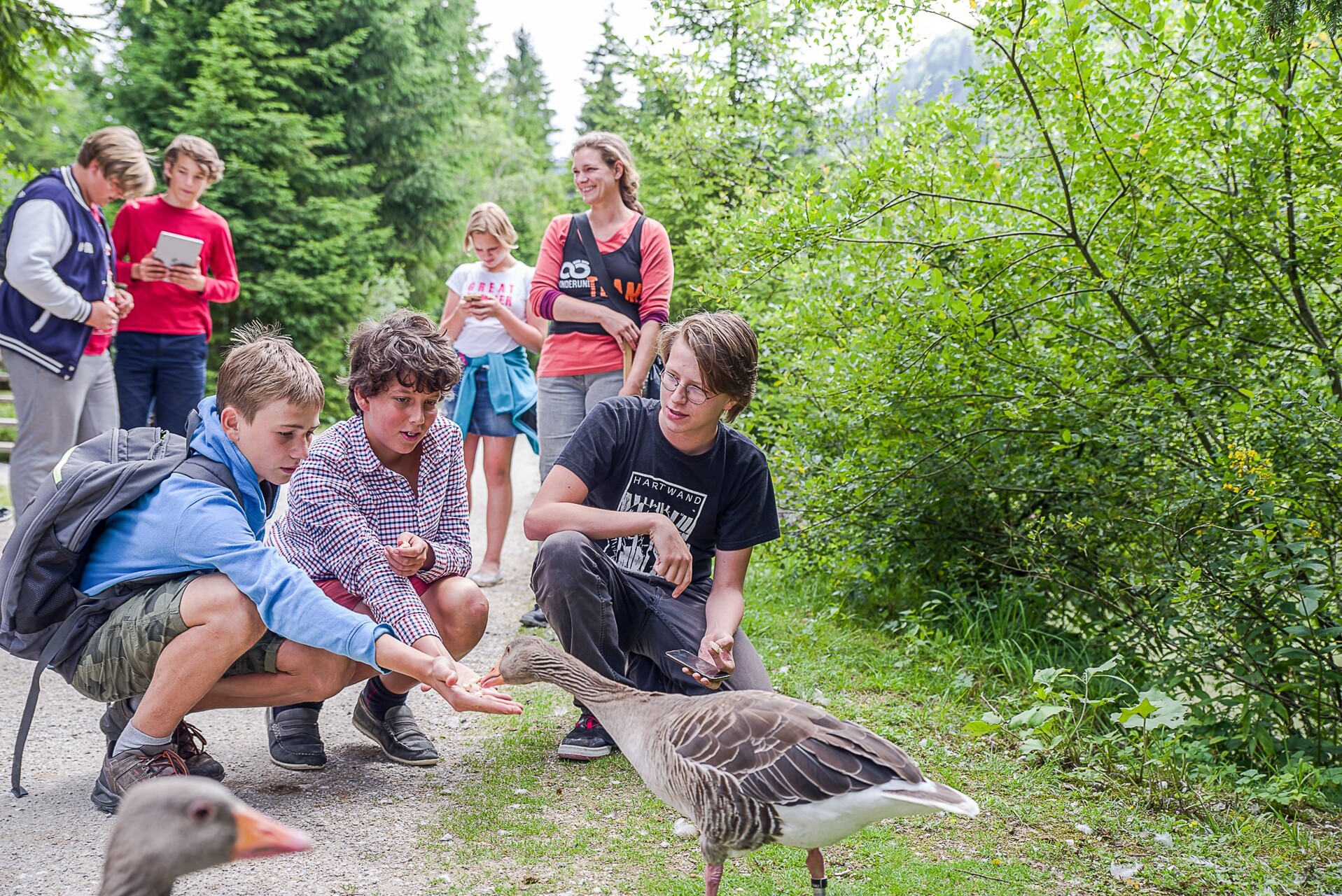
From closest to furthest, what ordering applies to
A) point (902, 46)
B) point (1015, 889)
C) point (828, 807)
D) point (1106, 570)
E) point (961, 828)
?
1. point (828, 807)
2. point (1015, 889)
3. point (961, 828)
4. point (1106, 570)
5. point (902, 46)

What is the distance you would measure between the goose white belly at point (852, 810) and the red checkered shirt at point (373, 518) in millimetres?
1473

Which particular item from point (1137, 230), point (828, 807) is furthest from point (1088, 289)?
point (828, 807)

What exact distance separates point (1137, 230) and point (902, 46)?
2.57 meters

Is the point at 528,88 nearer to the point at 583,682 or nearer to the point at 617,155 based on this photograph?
the point at 617,155

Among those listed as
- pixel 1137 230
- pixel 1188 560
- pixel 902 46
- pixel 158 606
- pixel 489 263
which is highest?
pixel 902 46

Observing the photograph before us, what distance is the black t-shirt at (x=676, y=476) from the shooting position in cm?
387

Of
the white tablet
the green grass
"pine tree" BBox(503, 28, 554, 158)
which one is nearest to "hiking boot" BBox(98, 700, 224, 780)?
the green grass

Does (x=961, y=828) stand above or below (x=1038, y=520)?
below

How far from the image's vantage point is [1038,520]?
17.2ft

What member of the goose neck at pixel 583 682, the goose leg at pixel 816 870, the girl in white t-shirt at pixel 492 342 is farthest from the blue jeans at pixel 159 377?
the goose leg at pixel 816 870

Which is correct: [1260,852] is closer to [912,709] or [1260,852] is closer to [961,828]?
[961,828]

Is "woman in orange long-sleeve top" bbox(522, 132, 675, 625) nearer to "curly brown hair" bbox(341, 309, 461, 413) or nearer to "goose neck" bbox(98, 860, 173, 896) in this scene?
"curly brown hair" bbox(341, 309, 461, 413)

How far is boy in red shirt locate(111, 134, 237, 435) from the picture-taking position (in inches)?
248

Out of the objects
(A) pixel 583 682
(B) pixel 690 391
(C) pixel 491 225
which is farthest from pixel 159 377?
(A) pixel 583 682
